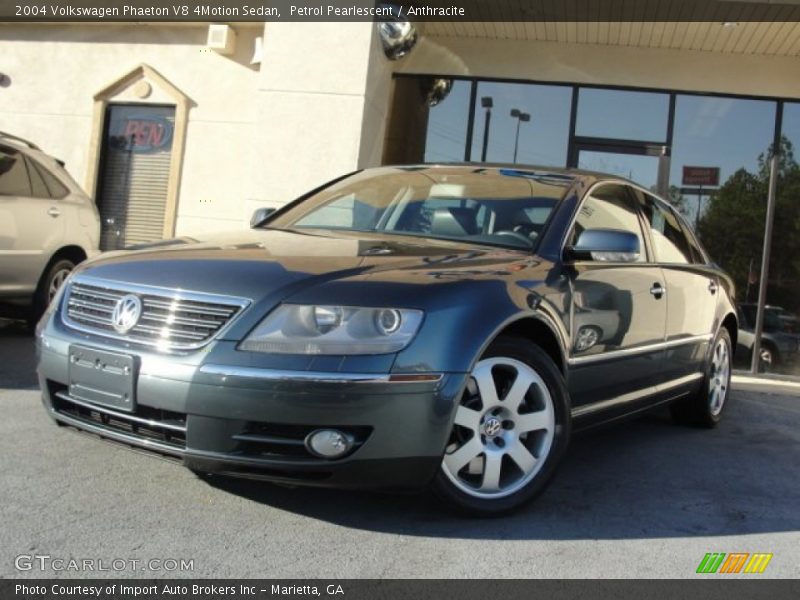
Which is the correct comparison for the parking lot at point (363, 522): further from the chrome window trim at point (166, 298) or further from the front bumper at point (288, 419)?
the chrome window trim at point (166, 298)

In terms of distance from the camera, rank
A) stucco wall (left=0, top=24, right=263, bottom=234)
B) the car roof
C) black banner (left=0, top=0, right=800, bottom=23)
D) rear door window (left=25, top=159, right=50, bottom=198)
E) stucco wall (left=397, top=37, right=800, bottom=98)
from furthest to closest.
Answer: stucco wall (left=0, top=24, right=263, bottom=234), stucco wall (left=397, top=37, right=800, bottom=98), black banner (left=0, top=0, right=800, bottom=23), rear door window (left=25, top=159, right=50, bottom=198), the car roof

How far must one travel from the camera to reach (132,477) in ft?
10.5

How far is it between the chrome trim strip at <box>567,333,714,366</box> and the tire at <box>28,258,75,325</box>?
4850 mm

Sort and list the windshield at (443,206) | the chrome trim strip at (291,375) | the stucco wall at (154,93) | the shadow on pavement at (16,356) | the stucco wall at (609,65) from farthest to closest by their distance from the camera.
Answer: the stucco wall at (154,93)
the stucco wall at (609,65)
the shadow on pavement at (16,356)
the windshield at (443,206)
the chrome trim strip at (291,375)

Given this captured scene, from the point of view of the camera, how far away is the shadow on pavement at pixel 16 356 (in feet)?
16.2

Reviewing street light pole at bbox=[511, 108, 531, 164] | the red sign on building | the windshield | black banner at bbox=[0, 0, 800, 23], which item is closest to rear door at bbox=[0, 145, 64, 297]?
the windshield

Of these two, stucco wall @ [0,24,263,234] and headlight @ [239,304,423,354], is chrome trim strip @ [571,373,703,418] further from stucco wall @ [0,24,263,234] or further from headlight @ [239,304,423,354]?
stucco wall @ [0,24,263,234]

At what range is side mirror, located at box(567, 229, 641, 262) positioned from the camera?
3.38 meters

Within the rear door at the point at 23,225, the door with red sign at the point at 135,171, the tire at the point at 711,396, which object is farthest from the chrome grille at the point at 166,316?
the door with red sign at the point at 135,171

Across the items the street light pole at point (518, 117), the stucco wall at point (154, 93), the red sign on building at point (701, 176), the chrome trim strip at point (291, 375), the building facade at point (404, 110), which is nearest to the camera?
the chrome trim strip at point (291, 375)
